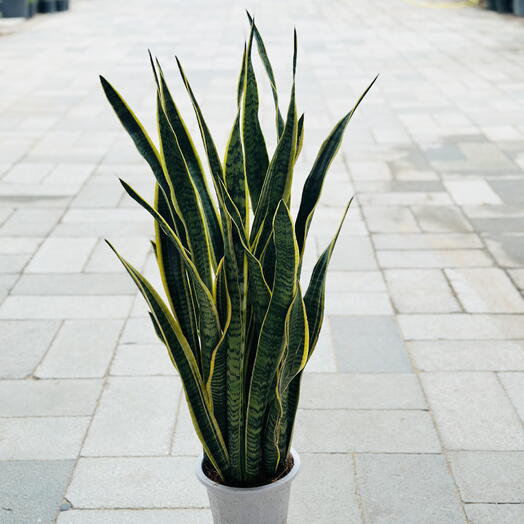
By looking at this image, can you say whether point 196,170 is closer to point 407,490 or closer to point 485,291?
point 407,490

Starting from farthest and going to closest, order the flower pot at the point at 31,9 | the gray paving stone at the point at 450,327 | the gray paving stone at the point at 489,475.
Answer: the flower pot at the point at 31,9, the gray paving stone at the point at 450,327, the gray paving stone at the point at 489,475

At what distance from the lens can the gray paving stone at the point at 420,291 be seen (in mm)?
3479

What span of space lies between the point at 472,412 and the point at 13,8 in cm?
1190

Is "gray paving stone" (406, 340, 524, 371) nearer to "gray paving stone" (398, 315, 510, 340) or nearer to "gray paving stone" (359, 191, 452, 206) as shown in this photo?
"gray paving stone" (398, 315, 510, 340)

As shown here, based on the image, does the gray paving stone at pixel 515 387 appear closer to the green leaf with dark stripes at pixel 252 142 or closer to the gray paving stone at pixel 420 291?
the gray paving stone at pixel 420 291

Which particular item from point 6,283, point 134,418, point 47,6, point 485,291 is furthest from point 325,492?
point 47,6

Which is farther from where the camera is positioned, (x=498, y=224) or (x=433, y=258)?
(x=498, y=224)

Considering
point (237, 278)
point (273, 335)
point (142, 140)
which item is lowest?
point (273, 335)

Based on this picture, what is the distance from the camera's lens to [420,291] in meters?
3.63

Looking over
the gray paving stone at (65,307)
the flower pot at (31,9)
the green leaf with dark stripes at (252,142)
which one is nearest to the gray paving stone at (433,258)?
the gray paving stone at (65,307)

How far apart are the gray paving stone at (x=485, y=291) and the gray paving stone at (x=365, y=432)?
95cm

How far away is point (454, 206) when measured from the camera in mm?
4699

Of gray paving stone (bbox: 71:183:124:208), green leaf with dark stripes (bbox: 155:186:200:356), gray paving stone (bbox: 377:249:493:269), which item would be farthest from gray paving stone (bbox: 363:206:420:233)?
green leaf with dark stripes (bbox: 155:186:200:356)

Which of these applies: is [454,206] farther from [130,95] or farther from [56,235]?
[130,95]
